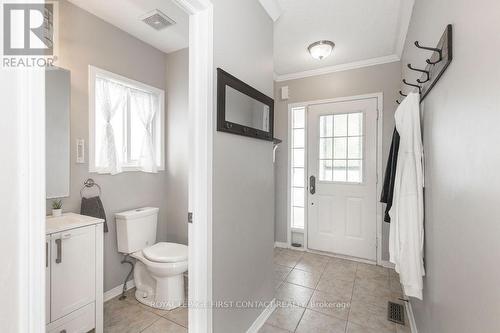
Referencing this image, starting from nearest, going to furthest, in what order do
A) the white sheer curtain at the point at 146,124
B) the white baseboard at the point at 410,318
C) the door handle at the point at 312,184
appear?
the white baseboard at the point at 410,318 → the white sheer curtain at the point at 146,124 → the door handle at the point at 312,184

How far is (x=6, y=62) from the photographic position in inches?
25.0

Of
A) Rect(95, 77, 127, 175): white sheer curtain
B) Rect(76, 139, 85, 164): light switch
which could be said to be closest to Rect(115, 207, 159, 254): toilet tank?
Rect(95, 77, 127, 175): white sheer curtain

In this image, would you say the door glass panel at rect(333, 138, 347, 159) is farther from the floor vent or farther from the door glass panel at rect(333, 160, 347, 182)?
the floor vent

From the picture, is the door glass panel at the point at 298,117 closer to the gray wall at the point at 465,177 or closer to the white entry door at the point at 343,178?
the white entry door at the point at 343,178

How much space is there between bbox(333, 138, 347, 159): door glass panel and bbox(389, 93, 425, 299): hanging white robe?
64.5 inches

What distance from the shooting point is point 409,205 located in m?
1.46

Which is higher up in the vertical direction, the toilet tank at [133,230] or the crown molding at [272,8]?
the crown molding at [272,8]

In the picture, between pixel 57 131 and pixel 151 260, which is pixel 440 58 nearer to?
pixel 151 260

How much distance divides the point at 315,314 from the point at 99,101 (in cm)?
274

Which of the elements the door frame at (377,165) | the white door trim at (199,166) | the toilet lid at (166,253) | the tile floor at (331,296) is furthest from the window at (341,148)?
the white door trim at (199,166)

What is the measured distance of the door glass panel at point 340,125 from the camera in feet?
10.5

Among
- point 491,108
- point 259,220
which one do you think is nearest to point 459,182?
point 491,108

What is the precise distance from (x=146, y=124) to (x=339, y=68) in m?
2.59

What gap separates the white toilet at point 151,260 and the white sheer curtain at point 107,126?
48 cm
